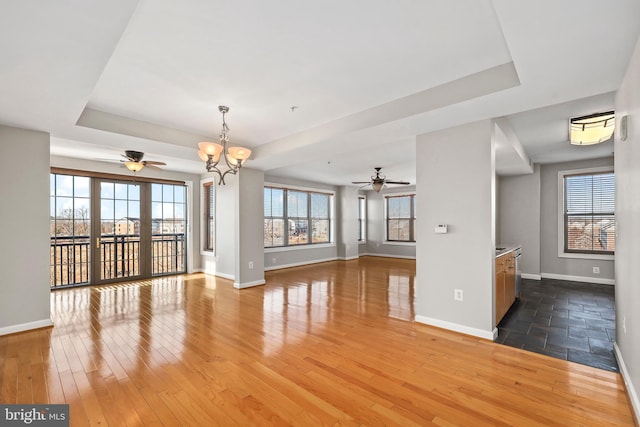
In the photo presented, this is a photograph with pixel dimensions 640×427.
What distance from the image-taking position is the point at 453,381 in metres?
2.36

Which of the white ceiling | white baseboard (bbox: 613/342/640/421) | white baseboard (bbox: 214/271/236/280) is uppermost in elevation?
the white ceiling

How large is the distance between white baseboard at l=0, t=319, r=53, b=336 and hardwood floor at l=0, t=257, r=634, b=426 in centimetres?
11

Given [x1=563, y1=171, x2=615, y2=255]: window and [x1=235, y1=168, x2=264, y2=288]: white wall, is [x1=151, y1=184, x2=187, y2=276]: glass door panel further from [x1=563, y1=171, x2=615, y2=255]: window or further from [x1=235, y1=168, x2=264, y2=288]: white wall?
[x1=563, y1=171, x2=615, y2=255]: window

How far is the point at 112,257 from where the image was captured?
20.1 ft

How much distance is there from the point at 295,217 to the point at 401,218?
3950 millimetres

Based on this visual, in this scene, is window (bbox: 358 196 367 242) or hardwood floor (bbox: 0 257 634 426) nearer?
hardwood floor (bbox: 0 257 634 426)

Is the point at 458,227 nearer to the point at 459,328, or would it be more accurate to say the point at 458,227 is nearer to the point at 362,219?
the point at 459,328

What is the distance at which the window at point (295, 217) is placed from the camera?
8133 millimetres

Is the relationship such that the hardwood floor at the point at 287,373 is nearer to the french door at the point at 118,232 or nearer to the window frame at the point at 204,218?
the french door at the point at 118,232

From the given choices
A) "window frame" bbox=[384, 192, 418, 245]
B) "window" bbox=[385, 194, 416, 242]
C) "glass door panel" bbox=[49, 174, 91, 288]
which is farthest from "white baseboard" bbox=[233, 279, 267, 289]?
"window" bbox=[385, 194, 416, 242]

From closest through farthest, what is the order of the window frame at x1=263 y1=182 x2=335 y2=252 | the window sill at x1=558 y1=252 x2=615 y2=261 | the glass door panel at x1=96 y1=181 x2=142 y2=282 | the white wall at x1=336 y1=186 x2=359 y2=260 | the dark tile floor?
1. the dark tile floor
2. the window sill at x1=558 y1=252 x2=615 y2=261
3. the glass door panel at x1=96 y1=181 x2=142 y2=282
4. the window frame at x1=263 y1=182 x2=335 y2=252
5. the white wall at x1=336 y1=186 x2=359 y2=260

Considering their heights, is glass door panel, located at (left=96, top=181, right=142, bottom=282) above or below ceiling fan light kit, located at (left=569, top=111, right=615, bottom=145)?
below

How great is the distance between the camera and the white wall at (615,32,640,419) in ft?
6.28

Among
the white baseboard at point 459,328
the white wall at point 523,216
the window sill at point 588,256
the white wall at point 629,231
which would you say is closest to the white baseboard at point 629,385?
the white wall at point 629,231
